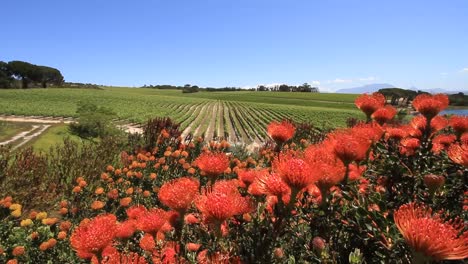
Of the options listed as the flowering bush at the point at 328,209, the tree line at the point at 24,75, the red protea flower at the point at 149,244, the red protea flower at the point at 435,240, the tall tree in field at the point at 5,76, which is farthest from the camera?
the tree line at the point at 24,75

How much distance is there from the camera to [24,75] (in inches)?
3949

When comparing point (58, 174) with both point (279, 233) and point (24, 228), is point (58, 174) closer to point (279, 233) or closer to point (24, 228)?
point (24, 228)

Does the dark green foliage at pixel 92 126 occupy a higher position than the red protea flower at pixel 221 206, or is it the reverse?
the red protea flower at pixel 221 206

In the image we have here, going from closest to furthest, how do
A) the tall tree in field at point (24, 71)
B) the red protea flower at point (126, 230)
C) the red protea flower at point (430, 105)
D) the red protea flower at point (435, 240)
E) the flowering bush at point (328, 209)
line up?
the red protea flower at point (435, 240)
the flowering bush at point (328, 209)
the red protea flower at point (126, 230)
the red protea flower at point (430, 105)
the tall tree in field at point (24, 71)

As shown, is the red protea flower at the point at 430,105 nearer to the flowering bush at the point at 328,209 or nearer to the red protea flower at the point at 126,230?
the flowering bush at the point at 328,209

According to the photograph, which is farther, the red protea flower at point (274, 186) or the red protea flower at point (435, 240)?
the red protea flower at point (274, 186)

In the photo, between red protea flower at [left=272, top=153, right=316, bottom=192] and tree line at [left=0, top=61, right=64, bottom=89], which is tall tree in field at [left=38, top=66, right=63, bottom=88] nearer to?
tree line at [left=0, top=61, right=64, bottom=89]

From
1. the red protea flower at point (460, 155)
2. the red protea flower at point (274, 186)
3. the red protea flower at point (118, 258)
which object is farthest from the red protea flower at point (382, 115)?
the red protea flower at point (118, 258)

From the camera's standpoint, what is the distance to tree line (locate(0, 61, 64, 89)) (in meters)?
91.1

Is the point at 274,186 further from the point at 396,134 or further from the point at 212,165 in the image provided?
the point at 396,134

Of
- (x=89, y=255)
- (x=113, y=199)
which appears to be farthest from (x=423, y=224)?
(x=113, y=199)

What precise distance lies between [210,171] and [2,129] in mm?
23332

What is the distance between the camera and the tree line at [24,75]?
3585 inches

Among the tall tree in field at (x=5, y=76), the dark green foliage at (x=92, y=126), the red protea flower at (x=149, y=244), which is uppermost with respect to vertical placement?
the tall tree in field at (x=5, y=76)
